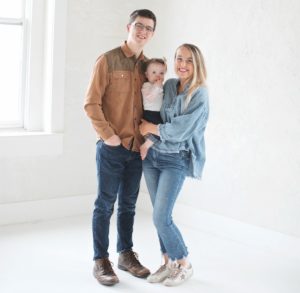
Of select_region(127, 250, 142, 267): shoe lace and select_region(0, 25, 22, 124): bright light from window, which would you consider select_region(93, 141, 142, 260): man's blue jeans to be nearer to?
select_region(127, 250, 142, 267): shoe lace

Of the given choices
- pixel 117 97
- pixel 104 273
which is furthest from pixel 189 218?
pixel 117 97

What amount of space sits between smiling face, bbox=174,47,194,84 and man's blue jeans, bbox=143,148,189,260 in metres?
0.45

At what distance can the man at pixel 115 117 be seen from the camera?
10.4 feet

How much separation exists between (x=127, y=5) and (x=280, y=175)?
2013 mm

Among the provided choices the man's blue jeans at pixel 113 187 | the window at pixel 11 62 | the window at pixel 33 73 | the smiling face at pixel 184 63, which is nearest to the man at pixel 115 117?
the man's blue jeans at pixel 113 187

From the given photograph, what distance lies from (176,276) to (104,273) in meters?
0.42

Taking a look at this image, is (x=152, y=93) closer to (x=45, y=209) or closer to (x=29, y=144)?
(x=29, y=144)

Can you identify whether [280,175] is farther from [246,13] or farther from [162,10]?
[162,10]

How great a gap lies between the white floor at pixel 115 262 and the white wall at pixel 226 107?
0.99 ft

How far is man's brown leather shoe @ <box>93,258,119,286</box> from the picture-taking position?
3.26 meters

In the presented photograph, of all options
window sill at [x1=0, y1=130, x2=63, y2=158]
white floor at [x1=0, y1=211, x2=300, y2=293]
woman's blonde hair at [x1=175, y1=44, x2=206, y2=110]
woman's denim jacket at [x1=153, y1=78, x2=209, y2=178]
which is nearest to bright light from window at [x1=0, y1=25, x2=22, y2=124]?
window sill at [x1=0, y1=130, x2=63, y2=158]

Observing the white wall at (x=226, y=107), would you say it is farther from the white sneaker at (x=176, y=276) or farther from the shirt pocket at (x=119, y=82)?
the shirt pocket at (x=119, y=82)

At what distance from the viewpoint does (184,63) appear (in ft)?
10.3

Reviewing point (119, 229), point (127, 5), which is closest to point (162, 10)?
point (127, 5)
